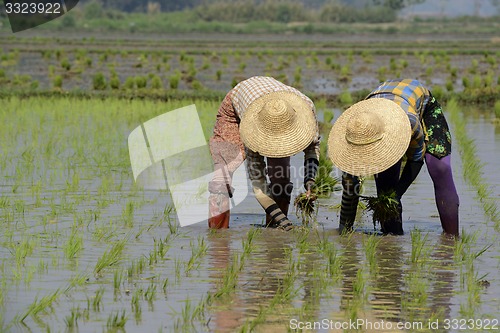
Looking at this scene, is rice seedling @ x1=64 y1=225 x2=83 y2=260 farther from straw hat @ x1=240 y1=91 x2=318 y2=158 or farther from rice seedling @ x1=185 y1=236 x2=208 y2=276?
straw hat @ x1=240 y1=91 x2=318 y2=158

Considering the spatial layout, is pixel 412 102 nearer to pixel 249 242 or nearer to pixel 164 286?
pixel 249 242

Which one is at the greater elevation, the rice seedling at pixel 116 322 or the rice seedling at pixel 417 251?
the rice seedling at pixel 116 322

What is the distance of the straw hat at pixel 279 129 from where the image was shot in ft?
17.8

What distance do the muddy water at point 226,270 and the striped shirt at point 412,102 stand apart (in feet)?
1.77

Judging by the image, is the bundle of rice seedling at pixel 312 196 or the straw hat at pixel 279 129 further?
the bundle of rice seedling at pixel 312 196

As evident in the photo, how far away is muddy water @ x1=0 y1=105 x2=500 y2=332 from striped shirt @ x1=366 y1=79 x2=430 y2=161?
1.77ft

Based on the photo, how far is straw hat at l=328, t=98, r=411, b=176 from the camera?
516cm

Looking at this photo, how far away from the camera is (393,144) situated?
5.16m

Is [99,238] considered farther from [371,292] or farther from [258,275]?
[371,292]

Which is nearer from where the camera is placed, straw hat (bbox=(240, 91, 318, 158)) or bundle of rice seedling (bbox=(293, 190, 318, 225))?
straw hat (bbox=(240, 91, 318, 158))

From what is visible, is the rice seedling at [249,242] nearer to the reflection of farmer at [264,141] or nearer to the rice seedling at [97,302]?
the reflection of farmer at [264,141]

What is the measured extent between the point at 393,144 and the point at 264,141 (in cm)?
71

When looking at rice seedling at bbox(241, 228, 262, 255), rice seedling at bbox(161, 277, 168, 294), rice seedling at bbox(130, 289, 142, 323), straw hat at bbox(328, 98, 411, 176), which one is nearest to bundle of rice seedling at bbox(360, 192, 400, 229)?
straw hat at bbox(328, 98, 411, 176)

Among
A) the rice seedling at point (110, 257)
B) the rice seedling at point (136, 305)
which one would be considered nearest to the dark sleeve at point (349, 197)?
the rice seedling at point (110, 257)
